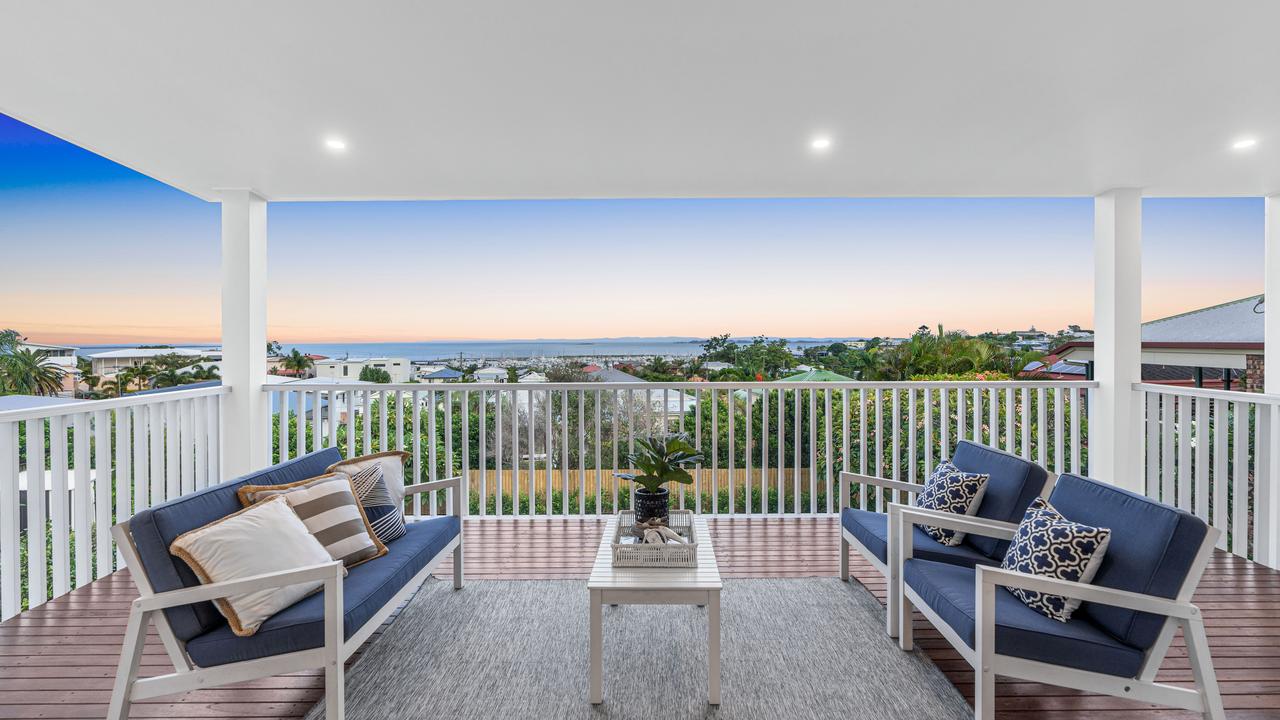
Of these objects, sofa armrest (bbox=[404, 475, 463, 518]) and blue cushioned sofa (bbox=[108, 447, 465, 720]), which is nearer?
blue cushioned sofa (bbox=[108, 447, 465, 720])

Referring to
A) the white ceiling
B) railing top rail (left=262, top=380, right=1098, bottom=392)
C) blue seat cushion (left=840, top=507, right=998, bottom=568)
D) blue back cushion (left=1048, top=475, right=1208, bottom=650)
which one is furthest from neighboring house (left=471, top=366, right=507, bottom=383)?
blue back cushion (left=1048, top=475, right=1208, bottom=650)

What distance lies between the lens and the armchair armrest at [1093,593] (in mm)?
1513

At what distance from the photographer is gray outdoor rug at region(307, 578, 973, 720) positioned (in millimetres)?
1918

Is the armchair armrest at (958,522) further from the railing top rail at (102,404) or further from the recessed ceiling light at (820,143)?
the railing top rail at (102,404)

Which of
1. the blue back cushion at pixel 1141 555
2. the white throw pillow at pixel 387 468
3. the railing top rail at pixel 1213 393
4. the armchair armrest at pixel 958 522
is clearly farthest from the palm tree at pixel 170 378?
the railing top rail at pixel 1213 393

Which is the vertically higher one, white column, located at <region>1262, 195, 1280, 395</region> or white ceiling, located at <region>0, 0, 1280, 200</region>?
white ceiling, located at <region>0, 0, 1280, 200</region>

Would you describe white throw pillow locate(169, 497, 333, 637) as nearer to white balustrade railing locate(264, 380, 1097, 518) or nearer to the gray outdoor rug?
the gray outdoor rug

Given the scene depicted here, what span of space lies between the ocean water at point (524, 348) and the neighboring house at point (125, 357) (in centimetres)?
118

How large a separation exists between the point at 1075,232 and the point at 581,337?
5.59 m

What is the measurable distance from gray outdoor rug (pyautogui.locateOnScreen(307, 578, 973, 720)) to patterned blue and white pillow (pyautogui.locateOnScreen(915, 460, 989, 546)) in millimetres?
488

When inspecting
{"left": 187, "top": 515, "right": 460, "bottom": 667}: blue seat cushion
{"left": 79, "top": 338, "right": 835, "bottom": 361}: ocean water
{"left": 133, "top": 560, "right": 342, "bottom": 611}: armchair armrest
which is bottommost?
{"left": 187, "top": 515, "right": 460, "bottom": 667}: blue seat cushion

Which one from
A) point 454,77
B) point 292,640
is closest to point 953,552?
point 292,640

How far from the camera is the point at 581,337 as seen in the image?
19.5 ft

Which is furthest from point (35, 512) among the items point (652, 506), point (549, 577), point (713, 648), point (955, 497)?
point (955, 497)
